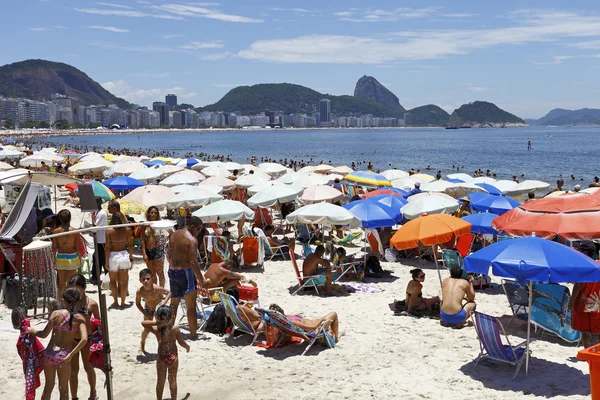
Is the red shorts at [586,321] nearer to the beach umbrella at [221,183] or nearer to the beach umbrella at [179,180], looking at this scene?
the beach umbrella at [221,183]

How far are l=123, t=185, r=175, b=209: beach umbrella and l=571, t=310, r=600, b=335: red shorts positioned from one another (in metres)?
8.93

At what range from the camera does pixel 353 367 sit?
20.2 feet

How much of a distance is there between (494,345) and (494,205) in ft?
22.1

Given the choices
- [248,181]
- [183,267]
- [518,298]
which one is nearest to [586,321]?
[518,298]

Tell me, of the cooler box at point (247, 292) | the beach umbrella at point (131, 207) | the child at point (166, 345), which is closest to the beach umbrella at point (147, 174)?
the beach umbrella at point (131, 207)

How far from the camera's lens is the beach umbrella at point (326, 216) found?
9.66m

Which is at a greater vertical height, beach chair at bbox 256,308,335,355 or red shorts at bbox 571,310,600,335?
red shorts at bbox 571,310,600,335

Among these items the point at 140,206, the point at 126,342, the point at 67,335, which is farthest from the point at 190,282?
the point at 140,206

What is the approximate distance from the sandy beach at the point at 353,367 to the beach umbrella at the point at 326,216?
80.5 inches

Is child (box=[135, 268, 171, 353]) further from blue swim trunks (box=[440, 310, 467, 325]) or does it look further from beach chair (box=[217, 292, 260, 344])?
blue swim trunks (box=[440, 310, 467, 325])

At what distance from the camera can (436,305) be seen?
799 cm

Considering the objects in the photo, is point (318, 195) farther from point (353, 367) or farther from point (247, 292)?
point (353, 367)

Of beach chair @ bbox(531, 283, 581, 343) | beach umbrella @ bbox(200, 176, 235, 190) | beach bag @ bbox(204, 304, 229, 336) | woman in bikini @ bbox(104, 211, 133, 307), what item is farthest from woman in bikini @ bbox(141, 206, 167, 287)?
beach umbrella @ bbox(200, 176, 235, 190)

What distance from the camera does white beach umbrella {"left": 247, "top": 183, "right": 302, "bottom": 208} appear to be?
11.9 meters
